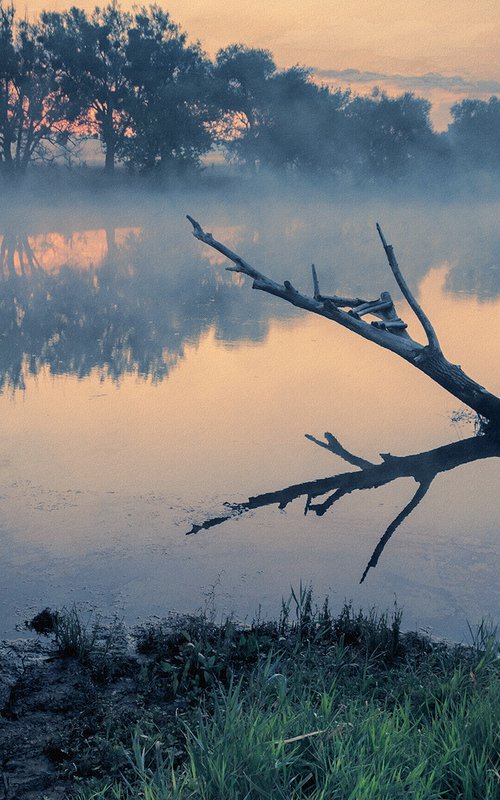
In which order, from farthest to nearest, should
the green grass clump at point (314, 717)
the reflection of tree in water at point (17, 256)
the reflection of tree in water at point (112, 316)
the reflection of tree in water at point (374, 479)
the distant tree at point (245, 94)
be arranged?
the distant tree at point (245, 94), the reflection of tree in water at point (17, 256), the reflection of tree in water at point (112, 316), the reflection of tree in water at point (374, 479), the green grass clump at point (314, 717)

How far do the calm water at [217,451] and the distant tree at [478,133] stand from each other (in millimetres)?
81533

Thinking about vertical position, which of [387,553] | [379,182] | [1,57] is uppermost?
[1,57]

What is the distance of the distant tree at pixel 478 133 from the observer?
10181 cm

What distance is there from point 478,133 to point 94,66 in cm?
5790

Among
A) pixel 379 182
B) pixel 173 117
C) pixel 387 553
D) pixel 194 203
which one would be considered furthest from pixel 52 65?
pixel 387 553

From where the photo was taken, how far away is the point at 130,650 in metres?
6.05

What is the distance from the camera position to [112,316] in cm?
2031

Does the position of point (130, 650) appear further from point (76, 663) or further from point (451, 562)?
point (451, 562)

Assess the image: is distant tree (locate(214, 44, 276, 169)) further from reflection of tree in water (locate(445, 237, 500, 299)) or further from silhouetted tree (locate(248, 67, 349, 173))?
reflection of tree in water (locate(445, 237, 500, 299))

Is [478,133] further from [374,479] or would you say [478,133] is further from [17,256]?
[374,479]

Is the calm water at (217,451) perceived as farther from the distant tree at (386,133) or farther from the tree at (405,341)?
the distant tree at (386,133)

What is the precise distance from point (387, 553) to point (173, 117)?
190ft

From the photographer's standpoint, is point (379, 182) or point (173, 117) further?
point (379, 182)

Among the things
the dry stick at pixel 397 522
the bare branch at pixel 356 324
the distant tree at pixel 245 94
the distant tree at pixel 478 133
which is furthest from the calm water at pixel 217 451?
the distant tree at pixel 478 133
